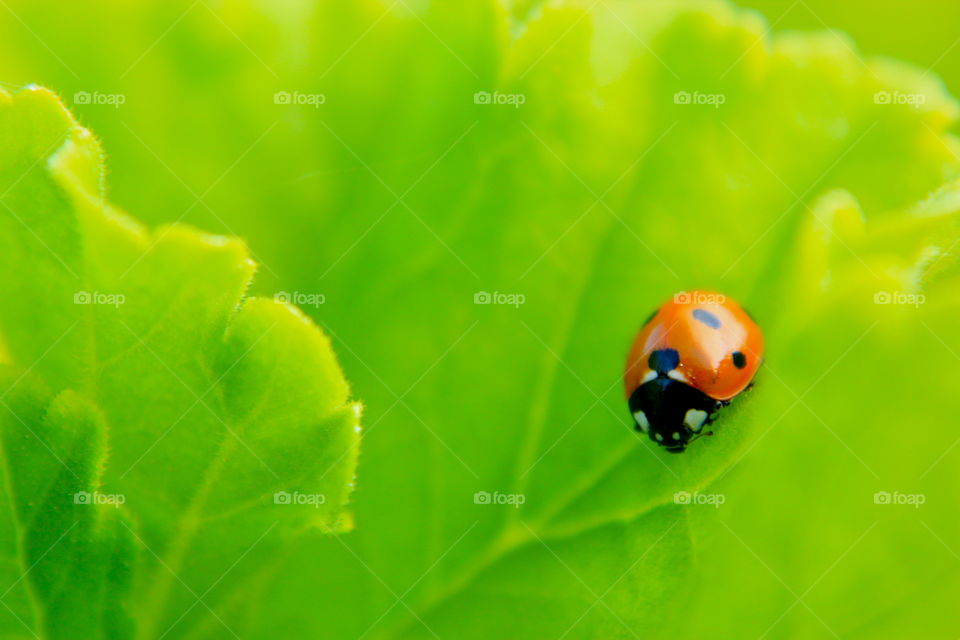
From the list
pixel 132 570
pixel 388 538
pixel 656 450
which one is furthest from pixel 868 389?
pixel 132 570

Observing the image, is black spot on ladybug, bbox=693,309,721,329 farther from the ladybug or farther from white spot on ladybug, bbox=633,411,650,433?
white spot on ladybug, bbox=633,411,650,433

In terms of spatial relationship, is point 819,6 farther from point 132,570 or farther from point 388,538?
point 132,570

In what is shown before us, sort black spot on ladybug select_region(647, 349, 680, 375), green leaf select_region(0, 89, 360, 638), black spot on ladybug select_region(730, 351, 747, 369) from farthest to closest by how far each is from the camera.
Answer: black spot on ladybug select_region(647, 349, 680, 375) < black spot on ladybug select_region(730, 351, 747, 369) < green leaf select_region(0, 89, 360, 638)

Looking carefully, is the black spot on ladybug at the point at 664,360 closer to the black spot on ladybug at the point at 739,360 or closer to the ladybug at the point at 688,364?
the ladybug at the point at 688,364

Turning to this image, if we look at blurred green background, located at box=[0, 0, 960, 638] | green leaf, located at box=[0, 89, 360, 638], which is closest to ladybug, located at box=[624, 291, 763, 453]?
blurred green background, located at box=[0, 0, 960, 638]

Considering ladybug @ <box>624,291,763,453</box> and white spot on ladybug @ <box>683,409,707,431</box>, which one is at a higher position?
ladybug @ <box>624,291,763,453</box>

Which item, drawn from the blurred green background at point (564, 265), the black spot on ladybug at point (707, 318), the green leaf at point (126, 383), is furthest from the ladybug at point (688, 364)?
the green leaf at point (126, 383)

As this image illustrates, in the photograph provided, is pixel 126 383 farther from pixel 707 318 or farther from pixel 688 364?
pixel 688 364
